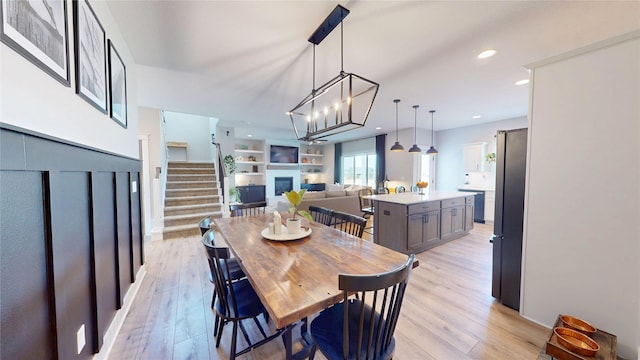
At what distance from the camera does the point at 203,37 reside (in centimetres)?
212

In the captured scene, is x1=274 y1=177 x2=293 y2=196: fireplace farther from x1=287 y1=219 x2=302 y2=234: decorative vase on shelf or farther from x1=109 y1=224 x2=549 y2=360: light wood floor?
x1=287 y1=219 x2=302 y2=234: decorative vase on shelf

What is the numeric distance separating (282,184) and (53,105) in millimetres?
7966

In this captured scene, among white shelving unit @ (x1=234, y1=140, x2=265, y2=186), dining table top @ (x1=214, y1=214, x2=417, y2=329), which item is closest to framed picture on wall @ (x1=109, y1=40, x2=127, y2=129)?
dining table top @ (x1=214, y1=214, x2=417, y2=329)

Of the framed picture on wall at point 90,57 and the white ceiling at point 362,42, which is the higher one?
the white ceiling at point 362,42

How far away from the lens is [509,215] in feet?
7.14

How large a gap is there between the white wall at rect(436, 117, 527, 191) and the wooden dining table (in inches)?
231

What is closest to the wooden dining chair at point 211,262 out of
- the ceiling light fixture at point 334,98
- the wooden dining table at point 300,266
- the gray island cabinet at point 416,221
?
the wooden dining table at point 300,266

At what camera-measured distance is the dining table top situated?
0.96 m

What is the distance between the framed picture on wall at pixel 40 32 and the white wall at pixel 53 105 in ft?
0.12

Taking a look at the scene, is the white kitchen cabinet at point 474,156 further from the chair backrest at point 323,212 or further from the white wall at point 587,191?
the chair backrest at point 323,212

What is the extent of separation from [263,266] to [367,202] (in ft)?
17.6

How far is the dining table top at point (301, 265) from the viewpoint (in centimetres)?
96

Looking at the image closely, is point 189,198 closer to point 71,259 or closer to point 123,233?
point 123,233

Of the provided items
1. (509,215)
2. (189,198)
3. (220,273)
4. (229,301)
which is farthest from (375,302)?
(189,198)
